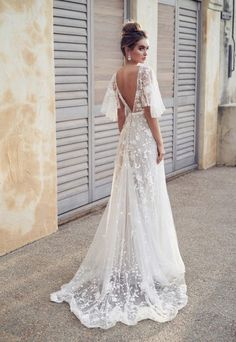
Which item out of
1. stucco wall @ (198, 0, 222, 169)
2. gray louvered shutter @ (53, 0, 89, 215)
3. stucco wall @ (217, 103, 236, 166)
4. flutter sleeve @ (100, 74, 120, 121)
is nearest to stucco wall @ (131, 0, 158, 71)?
gray louvered shutter @ (53, 0, 89, 215)

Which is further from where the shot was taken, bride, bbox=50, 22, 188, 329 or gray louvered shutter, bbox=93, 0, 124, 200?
gray louvered shutter, bbox=93, 0, 124, 200

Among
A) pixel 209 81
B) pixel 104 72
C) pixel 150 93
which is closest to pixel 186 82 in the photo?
pixel 209 81

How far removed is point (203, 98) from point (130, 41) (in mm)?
5046

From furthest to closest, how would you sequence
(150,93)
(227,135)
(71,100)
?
(227,135) → (71,100) → (150,93)

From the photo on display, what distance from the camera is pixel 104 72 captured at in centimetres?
615

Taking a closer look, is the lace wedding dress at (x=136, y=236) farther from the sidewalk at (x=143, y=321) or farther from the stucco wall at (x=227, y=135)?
the stucco wall at (x=227, y=135)

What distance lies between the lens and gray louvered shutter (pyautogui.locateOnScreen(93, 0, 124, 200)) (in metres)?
6.02

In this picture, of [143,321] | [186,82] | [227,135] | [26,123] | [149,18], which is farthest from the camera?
[227,135]

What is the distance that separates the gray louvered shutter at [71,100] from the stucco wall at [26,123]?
348 mm

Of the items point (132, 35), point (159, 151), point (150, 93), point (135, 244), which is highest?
point (132, 35)

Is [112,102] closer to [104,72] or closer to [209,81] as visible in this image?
[104,72]

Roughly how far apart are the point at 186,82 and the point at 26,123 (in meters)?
4.13

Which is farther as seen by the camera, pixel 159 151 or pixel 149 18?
pixel 149 18

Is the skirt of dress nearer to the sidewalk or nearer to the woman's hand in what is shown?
the woman's hand
